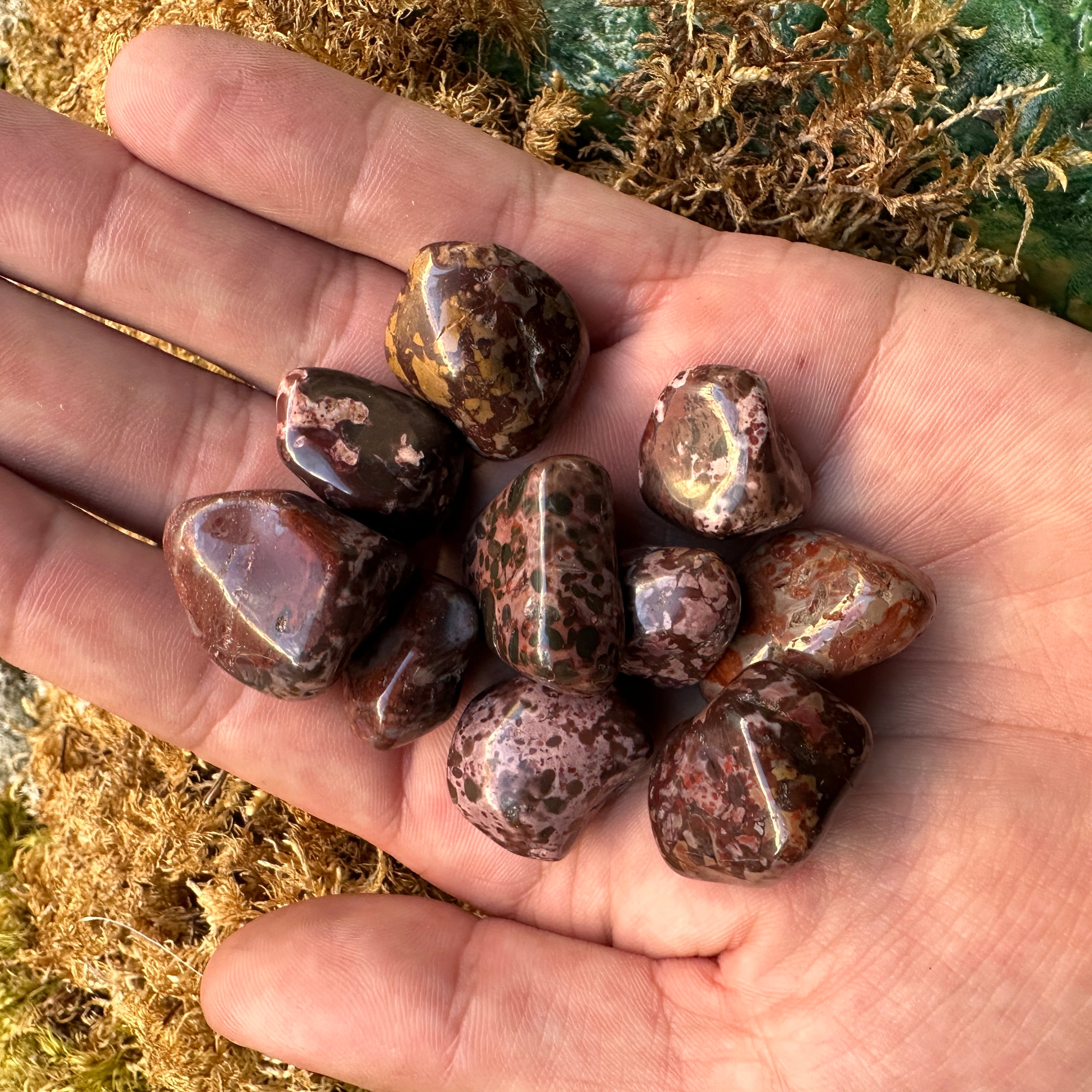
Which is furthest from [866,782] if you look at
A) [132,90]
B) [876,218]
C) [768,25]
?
[132,90]

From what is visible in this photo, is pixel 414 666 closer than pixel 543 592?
No

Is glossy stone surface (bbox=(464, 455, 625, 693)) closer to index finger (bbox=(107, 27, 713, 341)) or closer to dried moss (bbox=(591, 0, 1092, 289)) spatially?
index finger (bbox=(107, 27, 713, 341))

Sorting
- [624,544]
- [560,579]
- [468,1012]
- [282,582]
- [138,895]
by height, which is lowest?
[138,895]

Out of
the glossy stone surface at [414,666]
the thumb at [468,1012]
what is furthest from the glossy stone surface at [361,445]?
the thumb at [468,1012]

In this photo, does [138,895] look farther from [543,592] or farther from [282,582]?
[543,592]

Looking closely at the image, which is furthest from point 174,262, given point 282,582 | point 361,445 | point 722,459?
point 722,459

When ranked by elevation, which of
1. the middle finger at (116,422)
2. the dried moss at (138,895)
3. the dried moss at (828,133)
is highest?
the dried moss at (828,133)

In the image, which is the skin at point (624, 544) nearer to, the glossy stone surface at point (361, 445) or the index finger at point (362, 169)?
the index finger at point (362, 169)
